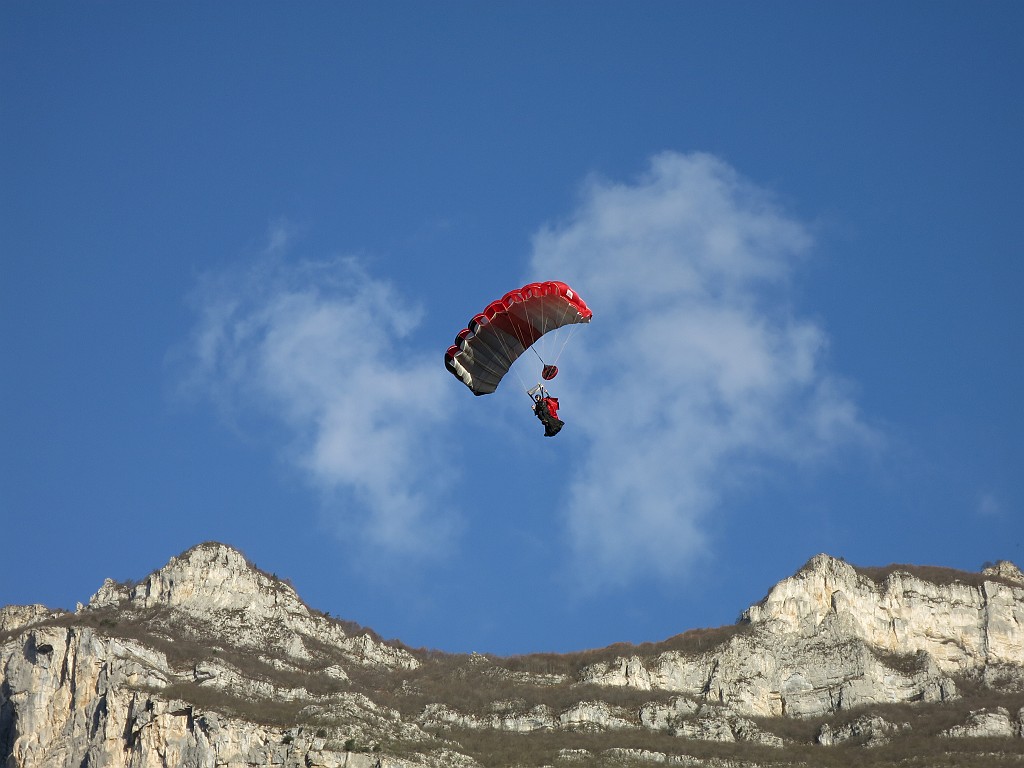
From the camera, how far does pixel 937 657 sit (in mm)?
123250

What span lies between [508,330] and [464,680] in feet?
176

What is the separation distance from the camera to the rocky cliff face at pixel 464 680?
3782 inches

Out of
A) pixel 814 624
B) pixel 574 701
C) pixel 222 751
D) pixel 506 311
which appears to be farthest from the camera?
pixel 814 624

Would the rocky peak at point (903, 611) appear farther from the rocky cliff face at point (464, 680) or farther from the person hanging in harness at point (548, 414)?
the person hanging in harness at point (548, 414)

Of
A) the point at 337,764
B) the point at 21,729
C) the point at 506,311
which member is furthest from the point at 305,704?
the point at 506,311

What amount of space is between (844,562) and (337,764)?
51.8 metres

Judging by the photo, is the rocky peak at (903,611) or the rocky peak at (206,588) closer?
the rocky peak at (206,588)

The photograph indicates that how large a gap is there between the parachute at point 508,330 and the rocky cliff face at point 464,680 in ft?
110

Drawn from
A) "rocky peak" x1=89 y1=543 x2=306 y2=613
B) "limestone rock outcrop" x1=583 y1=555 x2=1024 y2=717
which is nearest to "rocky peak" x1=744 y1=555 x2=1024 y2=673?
"limestone rock outcrop" x1=583 y1=555 x2=1024 y2=717

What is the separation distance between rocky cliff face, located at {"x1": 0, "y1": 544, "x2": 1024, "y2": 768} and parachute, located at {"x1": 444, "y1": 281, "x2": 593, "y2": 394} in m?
33.6

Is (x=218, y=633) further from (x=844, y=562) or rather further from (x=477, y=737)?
(x=844, y=562)

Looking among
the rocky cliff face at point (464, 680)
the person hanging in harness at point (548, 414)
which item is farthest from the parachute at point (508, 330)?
the rocky cliff face at point (464, 680)

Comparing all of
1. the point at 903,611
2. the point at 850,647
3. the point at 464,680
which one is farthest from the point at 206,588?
the point at 903,611

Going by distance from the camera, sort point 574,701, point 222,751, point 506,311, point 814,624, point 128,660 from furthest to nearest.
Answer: point 814,624
point 574,701
point 128,660
point 222,751
point 506,311
